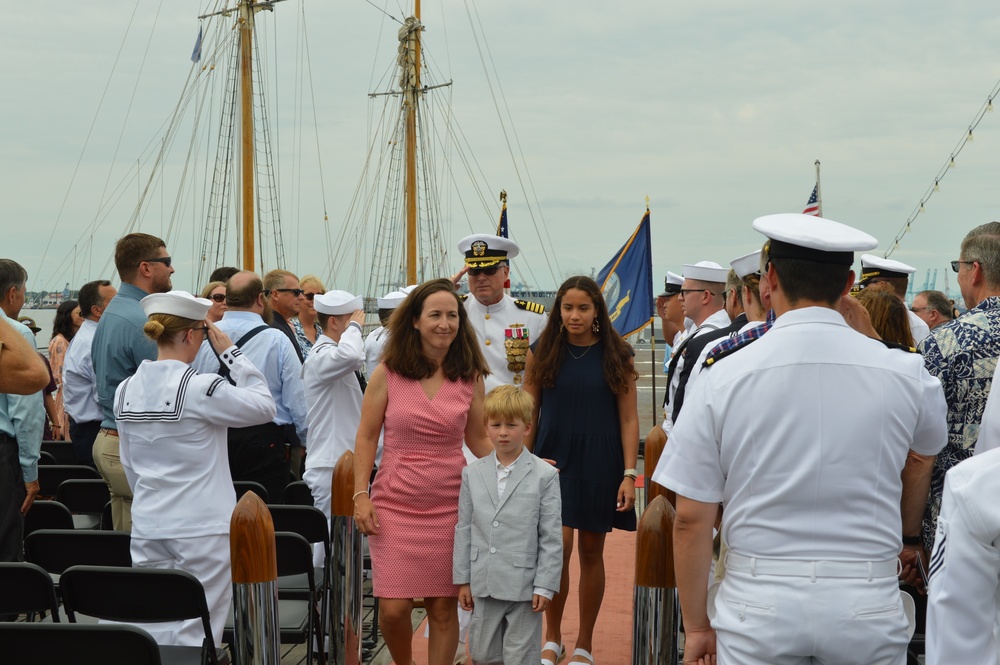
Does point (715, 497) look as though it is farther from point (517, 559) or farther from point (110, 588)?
point (110, 588)

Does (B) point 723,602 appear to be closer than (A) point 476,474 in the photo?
Yes

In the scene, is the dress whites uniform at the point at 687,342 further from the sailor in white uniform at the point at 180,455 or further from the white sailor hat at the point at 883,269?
the sailor in white uniform at the point at 180,455

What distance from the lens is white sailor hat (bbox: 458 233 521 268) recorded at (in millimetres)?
6207

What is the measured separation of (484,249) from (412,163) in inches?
935

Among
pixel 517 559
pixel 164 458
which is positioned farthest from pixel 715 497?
pixel 164 458

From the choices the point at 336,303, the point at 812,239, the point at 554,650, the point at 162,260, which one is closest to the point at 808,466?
the point at 812,239

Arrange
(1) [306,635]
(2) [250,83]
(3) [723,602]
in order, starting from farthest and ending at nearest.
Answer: (2) [250,83]
(1) [306,635]
(3) [723,602]

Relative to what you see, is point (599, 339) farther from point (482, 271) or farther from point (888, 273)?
point (888, 273)

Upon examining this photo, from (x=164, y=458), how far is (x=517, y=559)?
5.24ft

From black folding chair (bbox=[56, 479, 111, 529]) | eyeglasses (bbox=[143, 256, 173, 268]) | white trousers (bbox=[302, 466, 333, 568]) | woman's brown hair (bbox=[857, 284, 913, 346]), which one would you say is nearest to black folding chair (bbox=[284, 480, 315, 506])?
white trousers (bbox=[302, 466, 333, 568])

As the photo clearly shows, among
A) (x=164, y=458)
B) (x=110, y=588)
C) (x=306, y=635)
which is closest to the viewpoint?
(x=110, y=588)

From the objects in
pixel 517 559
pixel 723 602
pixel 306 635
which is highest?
pixel 723 602

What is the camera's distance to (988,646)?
171 centimetres

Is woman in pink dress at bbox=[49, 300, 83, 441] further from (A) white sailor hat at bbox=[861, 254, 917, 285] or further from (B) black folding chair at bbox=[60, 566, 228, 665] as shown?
(A) white sailor hat at bbox=[861, 254, 917, 285]
